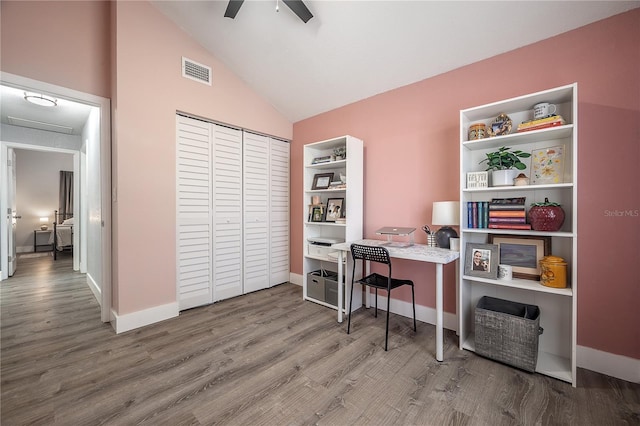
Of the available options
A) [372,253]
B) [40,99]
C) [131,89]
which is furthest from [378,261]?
[40,99]

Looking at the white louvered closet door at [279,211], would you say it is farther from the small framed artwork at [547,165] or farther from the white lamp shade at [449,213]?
the small framed artwork at [547,165]

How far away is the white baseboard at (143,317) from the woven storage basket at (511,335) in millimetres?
2949

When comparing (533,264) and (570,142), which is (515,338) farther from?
(570,142)

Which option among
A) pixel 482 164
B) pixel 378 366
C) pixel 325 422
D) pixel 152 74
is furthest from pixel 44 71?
pixel 482 164

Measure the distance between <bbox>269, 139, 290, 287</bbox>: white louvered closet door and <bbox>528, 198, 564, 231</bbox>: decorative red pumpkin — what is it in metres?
3.01

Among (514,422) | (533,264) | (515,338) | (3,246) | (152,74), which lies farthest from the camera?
(3,246)

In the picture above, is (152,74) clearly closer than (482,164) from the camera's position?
No

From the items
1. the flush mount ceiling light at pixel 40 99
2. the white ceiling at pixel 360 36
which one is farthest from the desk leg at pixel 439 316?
the flush mount ceiling light at pixel 40 99

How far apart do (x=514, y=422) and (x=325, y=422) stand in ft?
3.44

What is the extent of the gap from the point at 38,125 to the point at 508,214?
6400 mm

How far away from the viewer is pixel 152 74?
2.63 m

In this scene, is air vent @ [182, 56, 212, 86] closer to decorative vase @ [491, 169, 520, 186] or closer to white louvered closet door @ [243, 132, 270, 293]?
white louvered closet door @ [243, 132, 270, 293]

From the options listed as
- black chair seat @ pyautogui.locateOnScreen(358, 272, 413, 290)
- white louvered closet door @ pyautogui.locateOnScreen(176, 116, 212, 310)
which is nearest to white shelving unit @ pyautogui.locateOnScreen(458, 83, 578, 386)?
black chair seat @ pyautogui.locateOnScreen(358, 272, 413, 290)

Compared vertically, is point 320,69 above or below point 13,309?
above
